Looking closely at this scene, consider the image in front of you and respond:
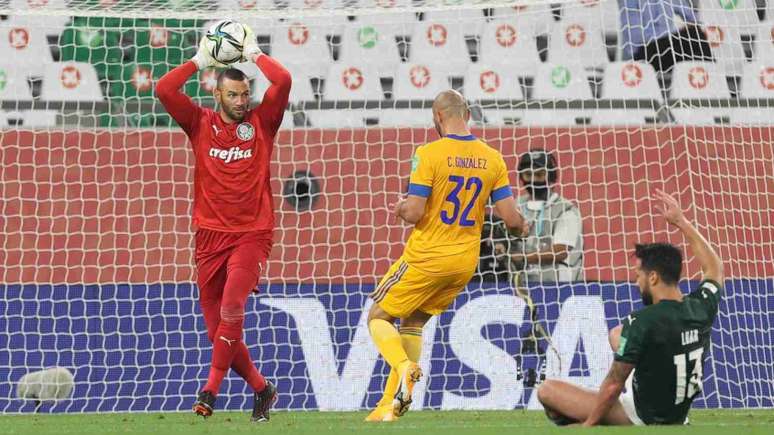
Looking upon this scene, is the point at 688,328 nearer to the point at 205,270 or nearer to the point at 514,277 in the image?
the point at 205,270

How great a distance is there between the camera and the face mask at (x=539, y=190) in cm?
864

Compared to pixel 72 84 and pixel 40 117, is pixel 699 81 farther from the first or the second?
pixel 40 117

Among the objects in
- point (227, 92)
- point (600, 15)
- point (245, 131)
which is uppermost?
point (600, 15)

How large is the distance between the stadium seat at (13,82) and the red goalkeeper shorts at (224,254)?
5106 mm

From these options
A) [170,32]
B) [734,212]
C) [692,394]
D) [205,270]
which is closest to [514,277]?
[734,212]

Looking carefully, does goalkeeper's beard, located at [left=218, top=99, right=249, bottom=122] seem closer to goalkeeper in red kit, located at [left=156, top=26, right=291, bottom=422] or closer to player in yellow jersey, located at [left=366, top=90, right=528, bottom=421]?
goalkeeper in red kit, located at [left=156, top=26, right=291, bottom=422]

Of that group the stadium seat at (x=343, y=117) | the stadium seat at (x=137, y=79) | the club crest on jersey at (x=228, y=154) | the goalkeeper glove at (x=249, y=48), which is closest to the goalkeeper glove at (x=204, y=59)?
the goalkeeper glove at (x=249, y=48)

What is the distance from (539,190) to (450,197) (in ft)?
9.12

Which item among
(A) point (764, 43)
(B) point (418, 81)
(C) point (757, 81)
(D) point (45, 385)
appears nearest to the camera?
(D) point (45, 385)

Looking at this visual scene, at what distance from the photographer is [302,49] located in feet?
37.7

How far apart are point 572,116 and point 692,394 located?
5.85 metres

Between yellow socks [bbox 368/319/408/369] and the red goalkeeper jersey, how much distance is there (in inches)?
31.6

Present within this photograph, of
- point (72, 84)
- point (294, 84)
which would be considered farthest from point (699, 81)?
point (72, 84)

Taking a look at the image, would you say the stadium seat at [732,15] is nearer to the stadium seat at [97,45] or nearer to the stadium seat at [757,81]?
the stadium seat at [757,81]
